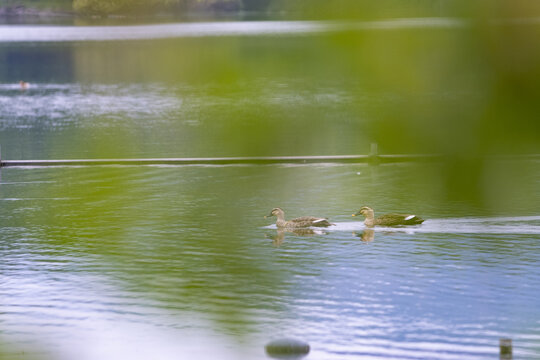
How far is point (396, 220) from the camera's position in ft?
55.3

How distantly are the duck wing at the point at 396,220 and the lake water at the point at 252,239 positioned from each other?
0.17 meters

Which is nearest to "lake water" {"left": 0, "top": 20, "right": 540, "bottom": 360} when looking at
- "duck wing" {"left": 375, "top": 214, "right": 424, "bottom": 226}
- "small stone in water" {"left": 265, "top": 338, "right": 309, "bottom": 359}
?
"duck wing" {"left": 375, "top": 214, "right": 424, "bottom": 226}

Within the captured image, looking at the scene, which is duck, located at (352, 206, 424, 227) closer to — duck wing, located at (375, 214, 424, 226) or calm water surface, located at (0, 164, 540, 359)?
duck wing, located at (375, 214, 424, 226)

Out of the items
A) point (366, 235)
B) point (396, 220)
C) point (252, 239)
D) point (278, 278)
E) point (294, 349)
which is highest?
point (396, 220)

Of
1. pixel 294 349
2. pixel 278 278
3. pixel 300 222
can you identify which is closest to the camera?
pixel 278 278

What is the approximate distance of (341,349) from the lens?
9703mm

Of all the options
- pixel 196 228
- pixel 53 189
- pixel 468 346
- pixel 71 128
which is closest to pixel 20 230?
pixel 196 228

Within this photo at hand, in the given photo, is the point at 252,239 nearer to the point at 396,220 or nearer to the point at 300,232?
the point at 300,232

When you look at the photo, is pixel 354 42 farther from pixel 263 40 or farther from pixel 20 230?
pixel 20 230

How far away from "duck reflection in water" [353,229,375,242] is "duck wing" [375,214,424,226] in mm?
209

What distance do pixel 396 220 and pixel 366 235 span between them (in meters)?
0.61

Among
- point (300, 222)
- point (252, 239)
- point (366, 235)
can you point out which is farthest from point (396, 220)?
point (252, 239)

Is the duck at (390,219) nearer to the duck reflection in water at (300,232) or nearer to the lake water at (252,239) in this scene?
the lake water at (252,239)

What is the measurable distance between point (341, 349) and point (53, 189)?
14.2m
